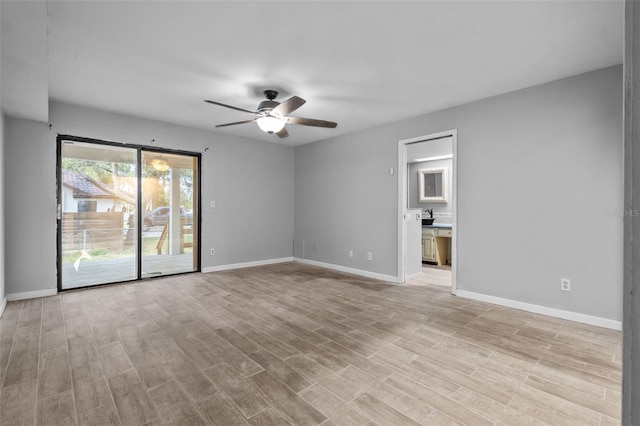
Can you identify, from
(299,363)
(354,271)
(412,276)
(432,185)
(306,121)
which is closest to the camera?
(299,363)

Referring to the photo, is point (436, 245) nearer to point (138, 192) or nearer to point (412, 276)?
point (412, 276)

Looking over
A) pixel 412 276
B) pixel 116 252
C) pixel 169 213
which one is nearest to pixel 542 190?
pixel 412 276

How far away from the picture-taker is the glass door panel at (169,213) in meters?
5.02

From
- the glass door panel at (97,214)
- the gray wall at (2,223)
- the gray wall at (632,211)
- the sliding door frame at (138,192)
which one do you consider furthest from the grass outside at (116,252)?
the gray wall at (632,211)

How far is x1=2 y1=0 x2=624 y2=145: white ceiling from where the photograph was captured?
90.0 inches

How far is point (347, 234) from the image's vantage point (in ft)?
18.8

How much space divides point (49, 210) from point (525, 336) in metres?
5.73

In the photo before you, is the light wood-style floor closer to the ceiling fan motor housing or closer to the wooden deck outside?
the wooden deck outside

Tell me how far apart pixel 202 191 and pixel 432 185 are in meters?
4.93

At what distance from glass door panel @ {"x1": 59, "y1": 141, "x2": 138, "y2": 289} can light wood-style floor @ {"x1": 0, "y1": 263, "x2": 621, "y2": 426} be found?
2.58 feet

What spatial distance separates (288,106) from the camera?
3.27 m

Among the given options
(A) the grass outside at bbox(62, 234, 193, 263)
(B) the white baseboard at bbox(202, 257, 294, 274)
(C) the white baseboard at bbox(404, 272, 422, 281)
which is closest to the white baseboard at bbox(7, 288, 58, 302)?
(A) the grass outside at bbox(62, 234, 193, 263)

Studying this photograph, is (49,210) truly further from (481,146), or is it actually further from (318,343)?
(481,146)

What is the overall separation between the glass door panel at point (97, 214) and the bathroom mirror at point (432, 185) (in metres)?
5.78
